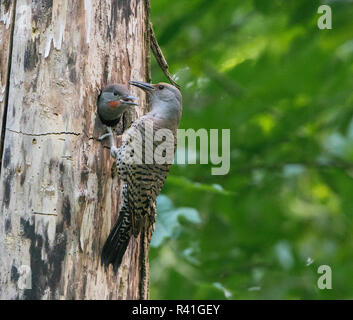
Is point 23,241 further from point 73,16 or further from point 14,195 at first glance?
point 73,16

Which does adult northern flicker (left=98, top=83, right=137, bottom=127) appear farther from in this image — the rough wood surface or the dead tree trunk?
the rough wood surface

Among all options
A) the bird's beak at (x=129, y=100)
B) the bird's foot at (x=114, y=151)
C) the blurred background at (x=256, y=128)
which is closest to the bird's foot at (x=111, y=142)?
the bird's foot at (x=114, y=151)

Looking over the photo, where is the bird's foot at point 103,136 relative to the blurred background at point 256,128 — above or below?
below

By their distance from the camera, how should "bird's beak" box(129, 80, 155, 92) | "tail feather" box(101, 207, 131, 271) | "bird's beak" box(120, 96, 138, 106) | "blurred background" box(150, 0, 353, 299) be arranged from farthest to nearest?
"blurred background" box(150, 0, 353, 299) → "bird's beak" box(129, 80, 155, 92) → "bird's beak" box(120, 96, 138, 106) → "tail feather" box(101, 207, 131, 271)

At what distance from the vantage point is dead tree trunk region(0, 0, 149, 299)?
134 inches

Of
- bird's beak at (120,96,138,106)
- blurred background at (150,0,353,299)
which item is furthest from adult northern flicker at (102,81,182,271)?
blurred background at (150,0,353,299)

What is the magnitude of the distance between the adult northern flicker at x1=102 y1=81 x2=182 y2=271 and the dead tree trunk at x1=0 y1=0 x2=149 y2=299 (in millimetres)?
88

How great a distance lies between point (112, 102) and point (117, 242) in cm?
87

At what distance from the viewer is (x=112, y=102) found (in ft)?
12.4

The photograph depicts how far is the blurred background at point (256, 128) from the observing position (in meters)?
5.78

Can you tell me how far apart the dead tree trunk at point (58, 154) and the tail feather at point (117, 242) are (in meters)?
0.05

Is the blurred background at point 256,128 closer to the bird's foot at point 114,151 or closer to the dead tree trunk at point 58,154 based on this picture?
the bird's foot at point 114,151

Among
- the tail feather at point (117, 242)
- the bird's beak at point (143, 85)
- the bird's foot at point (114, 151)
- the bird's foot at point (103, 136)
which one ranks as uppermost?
the bird's beak at point (143, 85)
